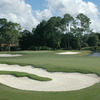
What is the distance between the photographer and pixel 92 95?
6.52m

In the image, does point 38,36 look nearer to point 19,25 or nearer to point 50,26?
point 50,26

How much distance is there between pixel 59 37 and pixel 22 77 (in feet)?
203

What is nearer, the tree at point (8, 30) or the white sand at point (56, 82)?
the white sand at point (56, 82)

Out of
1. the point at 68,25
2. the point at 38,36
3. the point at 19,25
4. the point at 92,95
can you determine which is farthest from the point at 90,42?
the point at 92,95

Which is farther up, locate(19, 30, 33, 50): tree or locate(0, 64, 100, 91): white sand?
locate(19, 30, 33, 50): tree

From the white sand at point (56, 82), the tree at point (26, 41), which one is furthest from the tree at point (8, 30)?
the white sand at point (56, 82)

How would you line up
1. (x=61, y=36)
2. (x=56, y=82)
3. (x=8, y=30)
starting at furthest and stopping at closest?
1. (x=61, y=36)
2. (x=8, y=30)
3. (x=56, y=82)

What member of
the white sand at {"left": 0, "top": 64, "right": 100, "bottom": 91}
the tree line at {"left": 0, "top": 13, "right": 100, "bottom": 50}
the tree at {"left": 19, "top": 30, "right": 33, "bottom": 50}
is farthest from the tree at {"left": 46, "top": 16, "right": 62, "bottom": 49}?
the white sand at {"left": 0, "top": 64, "right": 100, "bottom": 91}

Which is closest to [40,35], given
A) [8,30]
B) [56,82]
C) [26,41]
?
[26,41]

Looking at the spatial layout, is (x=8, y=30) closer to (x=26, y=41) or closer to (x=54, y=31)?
(x=26, y=41)

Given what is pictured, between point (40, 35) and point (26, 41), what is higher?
point (40, 35)

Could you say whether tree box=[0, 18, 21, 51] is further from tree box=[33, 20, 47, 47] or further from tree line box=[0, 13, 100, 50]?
tree box=[33, 20, 47, 47]

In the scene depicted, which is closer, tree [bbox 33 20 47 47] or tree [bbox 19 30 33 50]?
tree [bbox 19 30 33 50]

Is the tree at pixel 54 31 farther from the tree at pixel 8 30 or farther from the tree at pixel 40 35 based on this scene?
the tree at pixel 8 30
